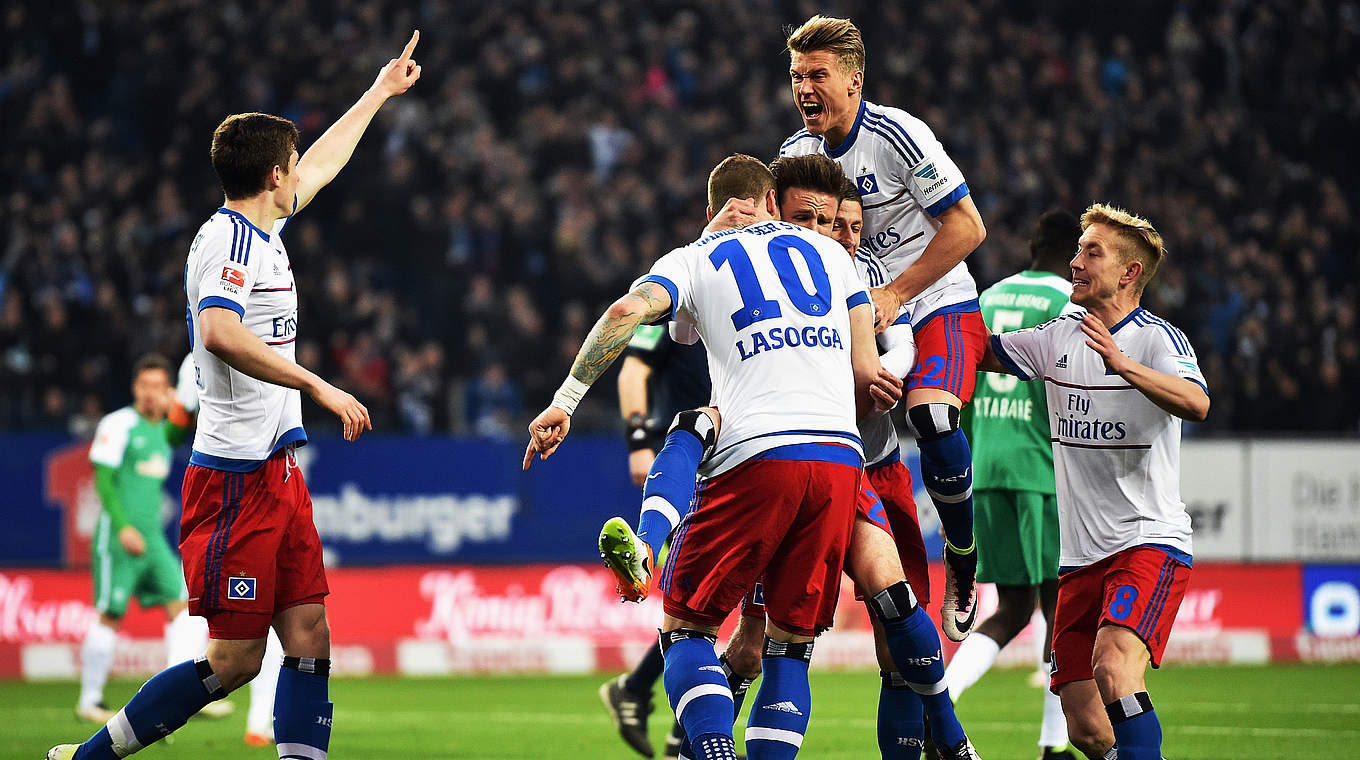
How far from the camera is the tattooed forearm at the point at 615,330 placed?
5.21 m

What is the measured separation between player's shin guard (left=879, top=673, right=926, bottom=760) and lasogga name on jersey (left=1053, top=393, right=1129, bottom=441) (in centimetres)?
118

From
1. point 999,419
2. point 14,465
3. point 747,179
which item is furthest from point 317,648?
point 14,465

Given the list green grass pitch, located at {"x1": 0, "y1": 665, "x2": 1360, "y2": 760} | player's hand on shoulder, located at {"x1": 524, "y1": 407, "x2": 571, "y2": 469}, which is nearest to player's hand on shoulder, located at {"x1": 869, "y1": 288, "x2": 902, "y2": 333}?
player's hand on shoulder, located at {"x1": 524, "y1": 407, "x2": 571, "y2": 469}

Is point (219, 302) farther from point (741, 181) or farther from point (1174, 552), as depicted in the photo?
point (1174, 552)

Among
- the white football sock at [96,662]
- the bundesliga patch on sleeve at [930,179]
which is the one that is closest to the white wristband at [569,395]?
the bundesliga patch on sleeve at [930,179]

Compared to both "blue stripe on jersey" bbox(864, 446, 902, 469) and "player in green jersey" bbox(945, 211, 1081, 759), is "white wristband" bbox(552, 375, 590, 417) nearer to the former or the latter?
"blue stripe on jersey" bbox(864, 446, 902, 469)

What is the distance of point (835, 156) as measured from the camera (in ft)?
21.6

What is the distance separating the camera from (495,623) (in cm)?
1467

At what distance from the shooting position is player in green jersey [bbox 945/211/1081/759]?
27.1 ft

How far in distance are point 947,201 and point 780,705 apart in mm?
2214

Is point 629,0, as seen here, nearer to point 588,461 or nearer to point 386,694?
point 588,461

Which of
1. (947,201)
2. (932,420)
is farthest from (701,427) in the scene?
(947,201)

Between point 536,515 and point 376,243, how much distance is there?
4.30m

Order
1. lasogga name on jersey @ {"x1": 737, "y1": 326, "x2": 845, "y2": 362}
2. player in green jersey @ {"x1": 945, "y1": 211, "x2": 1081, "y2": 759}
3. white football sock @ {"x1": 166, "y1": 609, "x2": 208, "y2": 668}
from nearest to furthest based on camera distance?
lasogga name on jersey @ {"x1": 737, "y1": 326, "x2": 845, "y2": 362}
player in green jersey @ {"x1": 945, "y1": 211, "x2": 1081, "y2": 759}
white football sock @ {"x1": 166, "y1": 609, "x2": 208, "y2": 668}
